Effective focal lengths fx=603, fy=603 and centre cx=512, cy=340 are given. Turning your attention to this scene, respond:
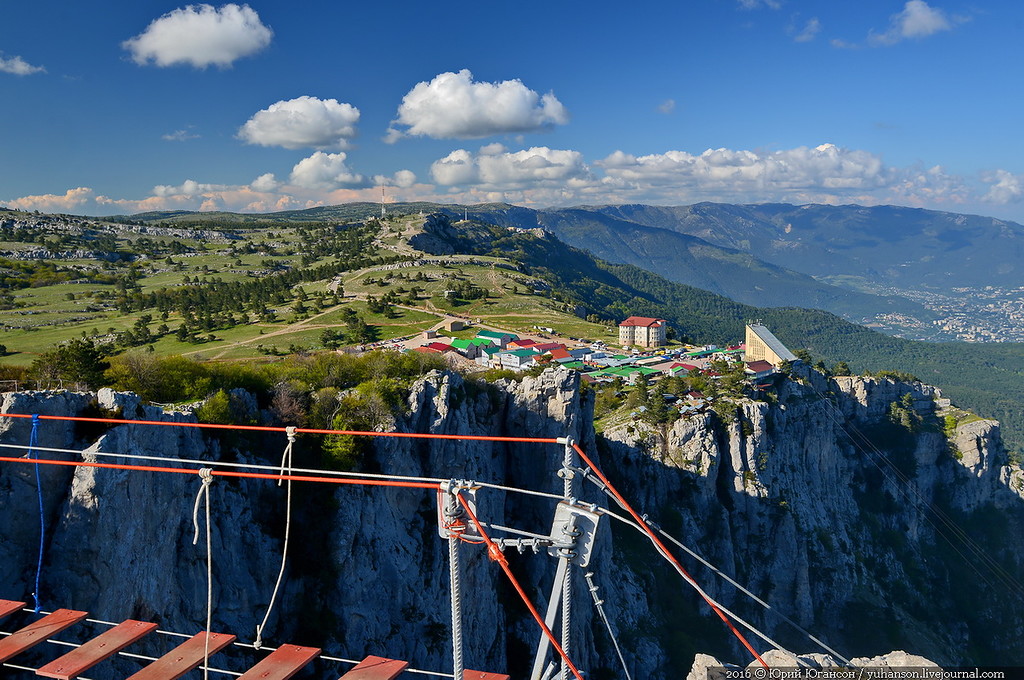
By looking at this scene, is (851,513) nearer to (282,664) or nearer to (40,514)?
(282,664)

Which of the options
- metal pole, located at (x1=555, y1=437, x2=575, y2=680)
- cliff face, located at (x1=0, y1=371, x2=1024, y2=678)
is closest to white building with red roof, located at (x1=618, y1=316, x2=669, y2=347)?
cliff face, located at (x1=0, y1=371, x2=1024, y2=678)

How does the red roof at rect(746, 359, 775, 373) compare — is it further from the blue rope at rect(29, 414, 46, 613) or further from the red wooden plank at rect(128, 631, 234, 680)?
the red wooden plank at rect(128, 631, 234, 680)

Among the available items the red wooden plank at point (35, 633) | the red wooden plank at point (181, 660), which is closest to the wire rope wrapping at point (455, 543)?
the red wooden plank at point (181, 660)

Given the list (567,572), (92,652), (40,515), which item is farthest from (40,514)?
(567,572)

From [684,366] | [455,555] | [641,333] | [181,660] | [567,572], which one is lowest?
[684,366]

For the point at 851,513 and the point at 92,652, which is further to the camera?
the point at 851,513
